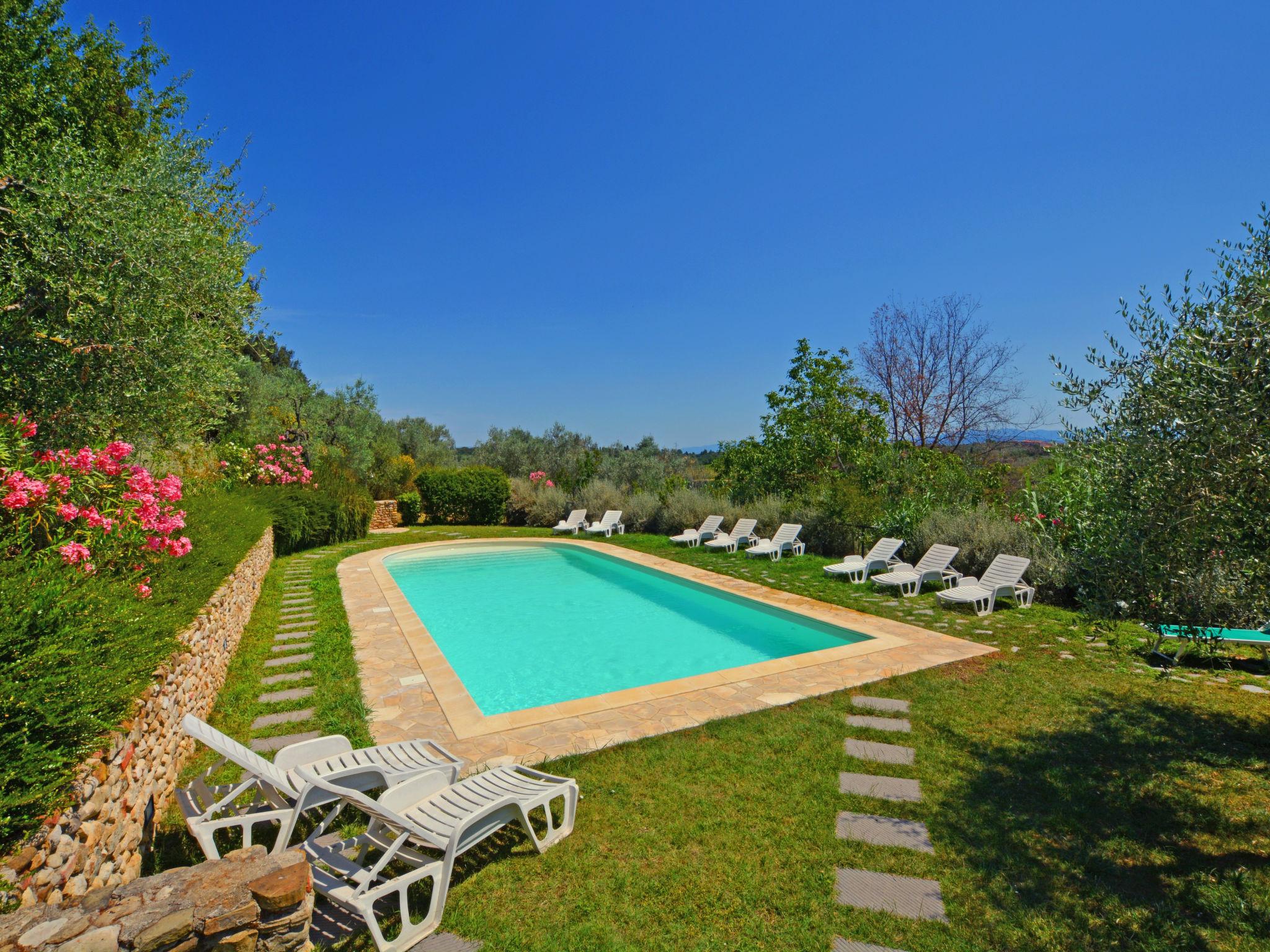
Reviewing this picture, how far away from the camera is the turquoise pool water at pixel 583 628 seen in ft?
23.0

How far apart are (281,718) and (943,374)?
2014 cm

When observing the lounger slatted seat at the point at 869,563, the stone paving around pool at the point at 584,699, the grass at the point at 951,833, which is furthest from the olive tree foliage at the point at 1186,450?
the lounger slatted seat at the point at 869,563

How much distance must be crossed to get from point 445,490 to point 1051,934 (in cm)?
1880

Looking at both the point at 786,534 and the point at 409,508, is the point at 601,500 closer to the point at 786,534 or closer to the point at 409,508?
the point at 409,508

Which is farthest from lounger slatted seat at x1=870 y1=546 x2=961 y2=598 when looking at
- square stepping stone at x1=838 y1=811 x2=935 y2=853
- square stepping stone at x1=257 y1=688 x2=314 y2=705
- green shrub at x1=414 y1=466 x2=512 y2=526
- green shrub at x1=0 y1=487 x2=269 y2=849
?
green shrub at x1=414 y1=466 x2=512 y2=526

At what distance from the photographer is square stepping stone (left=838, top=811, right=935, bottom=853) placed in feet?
10.3

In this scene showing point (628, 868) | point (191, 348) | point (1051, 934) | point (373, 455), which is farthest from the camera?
point (373, 455)

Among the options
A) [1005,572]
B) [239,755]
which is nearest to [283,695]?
[239,755]

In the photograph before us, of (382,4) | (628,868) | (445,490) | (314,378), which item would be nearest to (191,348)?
(628,868)

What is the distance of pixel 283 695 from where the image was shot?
525 centimetres

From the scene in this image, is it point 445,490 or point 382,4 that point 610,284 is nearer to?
point 445,490

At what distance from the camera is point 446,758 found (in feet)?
12.5

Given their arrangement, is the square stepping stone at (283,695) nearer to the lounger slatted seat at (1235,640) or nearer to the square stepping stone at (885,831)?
the square stepping stone at (885,831)

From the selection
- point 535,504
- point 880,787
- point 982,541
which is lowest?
point 880,787
